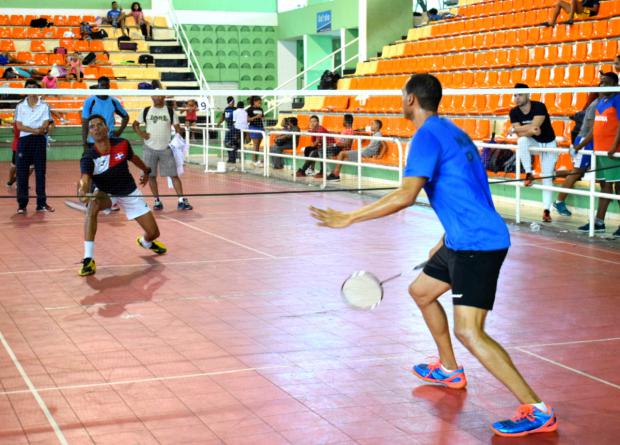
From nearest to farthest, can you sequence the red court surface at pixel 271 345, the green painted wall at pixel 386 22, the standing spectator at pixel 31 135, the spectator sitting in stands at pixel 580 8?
the red court surface at pixel 271 345
the standing spectator at pixel 31 135
the spectator sitting in stands at pixel 580 8
the green painted wall at pixel 386 22

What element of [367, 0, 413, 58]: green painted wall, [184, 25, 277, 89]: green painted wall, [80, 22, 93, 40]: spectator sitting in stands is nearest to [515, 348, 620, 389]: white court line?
[367, 0, 413, 58]: green painted wall

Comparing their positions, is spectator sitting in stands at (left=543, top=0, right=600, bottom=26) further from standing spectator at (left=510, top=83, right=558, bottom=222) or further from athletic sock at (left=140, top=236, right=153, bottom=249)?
athletic sock at (left=140, top=236, right=153, bottom=249)

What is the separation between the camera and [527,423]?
5.55 metres

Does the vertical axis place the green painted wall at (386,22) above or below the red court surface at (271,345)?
above

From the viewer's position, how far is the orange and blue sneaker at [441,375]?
21.4 ft

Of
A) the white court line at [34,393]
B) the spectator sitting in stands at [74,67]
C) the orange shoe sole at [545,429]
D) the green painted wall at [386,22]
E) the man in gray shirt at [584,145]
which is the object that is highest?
the green painted wall at [386,22]

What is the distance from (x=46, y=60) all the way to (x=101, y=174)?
26.6 meters

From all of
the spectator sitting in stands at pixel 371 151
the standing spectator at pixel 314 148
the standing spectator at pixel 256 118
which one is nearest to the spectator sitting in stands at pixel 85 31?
the standing spectator at pixel 256 118

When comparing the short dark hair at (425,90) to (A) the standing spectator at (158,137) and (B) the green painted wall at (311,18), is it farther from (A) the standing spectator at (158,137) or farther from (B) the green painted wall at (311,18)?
(B) the green painted wall at (311,18)

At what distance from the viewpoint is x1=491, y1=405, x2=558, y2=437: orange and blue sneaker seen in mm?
5539

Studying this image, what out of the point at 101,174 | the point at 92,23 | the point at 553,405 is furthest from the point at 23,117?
the point at 92,23

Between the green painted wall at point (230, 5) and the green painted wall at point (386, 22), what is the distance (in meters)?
12.3

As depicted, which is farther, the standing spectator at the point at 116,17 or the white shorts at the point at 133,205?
the standing spectator at the point at 116,17

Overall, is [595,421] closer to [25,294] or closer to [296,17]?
[25,294]
